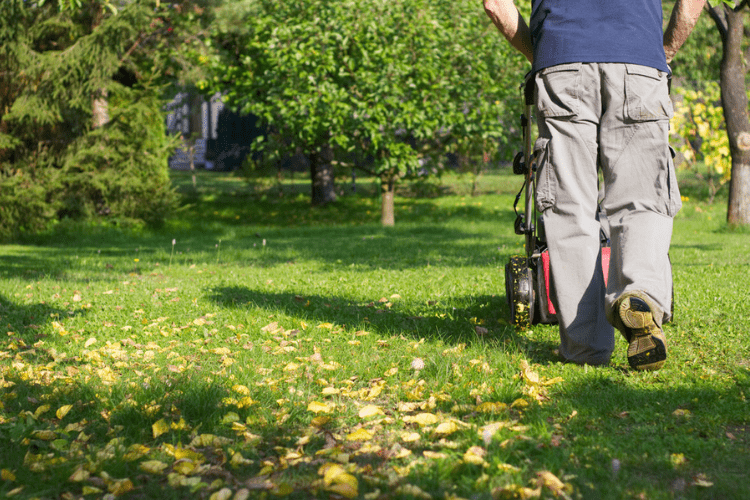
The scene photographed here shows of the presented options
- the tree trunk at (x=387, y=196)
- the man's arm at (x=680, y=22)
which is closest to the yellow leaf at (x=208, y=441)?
the man's arm at (x=680, y=22)

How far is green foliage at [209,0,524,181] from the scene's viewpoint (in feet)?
41.7

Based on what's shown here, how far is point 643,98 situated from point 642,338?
0.98 m

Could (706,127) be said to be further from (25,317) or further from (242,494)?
(242,494)

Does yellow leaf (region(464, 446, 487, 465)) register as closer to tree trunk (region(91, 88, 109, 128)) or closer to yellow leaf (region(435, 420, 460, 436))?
yellow leaf (region(435, 420, 460, 436))

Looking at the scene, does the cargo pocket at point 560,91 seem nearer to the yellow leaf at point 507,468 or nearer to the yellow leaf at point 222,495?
the yellow leaf at point 507,468

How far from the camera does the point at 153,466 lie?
2.20 meters

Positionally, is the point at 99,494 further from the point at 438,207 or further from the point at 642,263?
the point at 438,207

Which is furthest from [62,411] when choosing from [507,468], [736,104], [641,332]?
[736,104]

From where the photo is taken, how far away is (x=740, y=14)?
35.7ft

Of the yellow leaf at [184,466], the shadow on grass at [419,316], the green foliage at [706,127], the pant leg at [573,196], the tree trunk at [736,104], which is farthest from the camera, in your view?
the green foliage at [706,127]

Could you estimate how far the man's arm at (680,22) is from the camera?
3.08m

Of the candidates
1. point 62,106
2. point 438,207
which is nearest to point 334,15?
point 62,106

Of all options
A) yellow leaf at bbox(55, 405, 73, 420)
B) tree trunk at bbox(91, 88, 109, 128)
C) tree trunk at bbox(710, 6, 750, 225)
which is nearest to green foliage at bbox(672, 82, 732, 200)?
tree trunk at bbox(710, 6, 750, 225)

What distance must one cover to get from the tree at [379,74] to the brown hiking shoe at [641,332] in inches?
397
